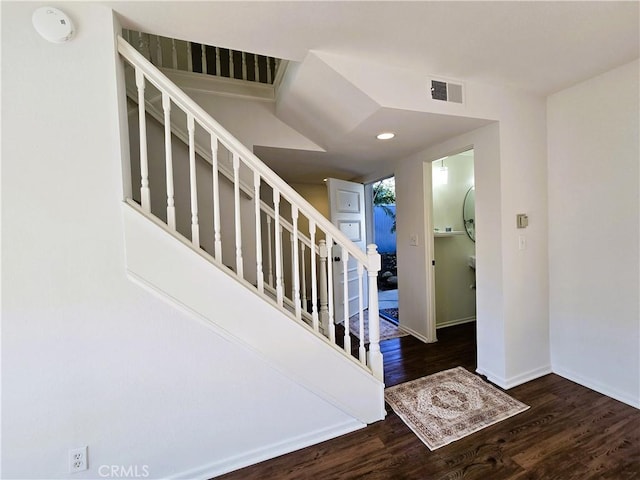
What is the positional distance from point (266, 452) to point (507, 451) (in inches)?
53.8

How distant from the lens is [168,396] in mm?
1453

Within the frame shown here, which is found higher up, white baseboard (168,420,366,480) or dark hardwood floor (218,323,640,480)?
white baseboard (168,420,366,480)

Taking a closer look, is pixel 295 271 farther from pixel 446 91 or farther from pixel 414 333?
pixel 414 333

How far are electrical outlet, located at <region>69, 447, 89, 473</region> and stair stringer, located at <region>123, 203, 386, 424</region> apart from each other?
774mm

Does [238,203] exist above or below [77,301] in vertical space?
above

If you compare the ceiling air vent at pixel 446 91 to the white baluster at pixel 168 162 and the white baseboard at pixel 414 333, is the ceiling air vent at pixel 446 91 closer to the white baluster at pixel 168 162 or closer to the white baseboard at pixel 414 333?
the white baluster at pixel 168 162

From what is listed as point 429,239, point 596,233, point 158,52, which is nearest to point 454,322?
point 429,239

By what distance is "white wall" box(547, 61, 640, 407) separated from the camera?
1.94 m

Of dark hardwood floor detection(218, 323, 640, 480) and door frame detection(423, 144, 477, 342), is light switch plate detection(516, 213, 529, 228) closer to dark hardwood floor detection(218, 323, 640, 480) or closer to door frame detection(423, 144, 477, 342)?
door frame detection(423, 144, 477, 342)

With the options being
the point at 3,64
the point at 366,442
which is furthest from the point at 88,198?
the point at 366,442

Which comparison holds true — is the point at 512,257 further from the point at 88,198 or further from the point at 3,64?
the point at 3,64

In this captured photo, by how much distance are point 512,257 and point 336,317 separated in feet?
6.92

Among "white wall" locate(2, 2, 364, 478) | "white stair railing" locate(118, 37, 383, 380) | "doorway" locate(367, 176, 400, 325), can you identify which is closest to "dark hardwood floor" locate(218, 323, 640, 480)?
"white stair railing" locate(118, 37, 383, 380)

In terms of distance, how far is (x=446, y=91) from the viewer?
2.01 metres
